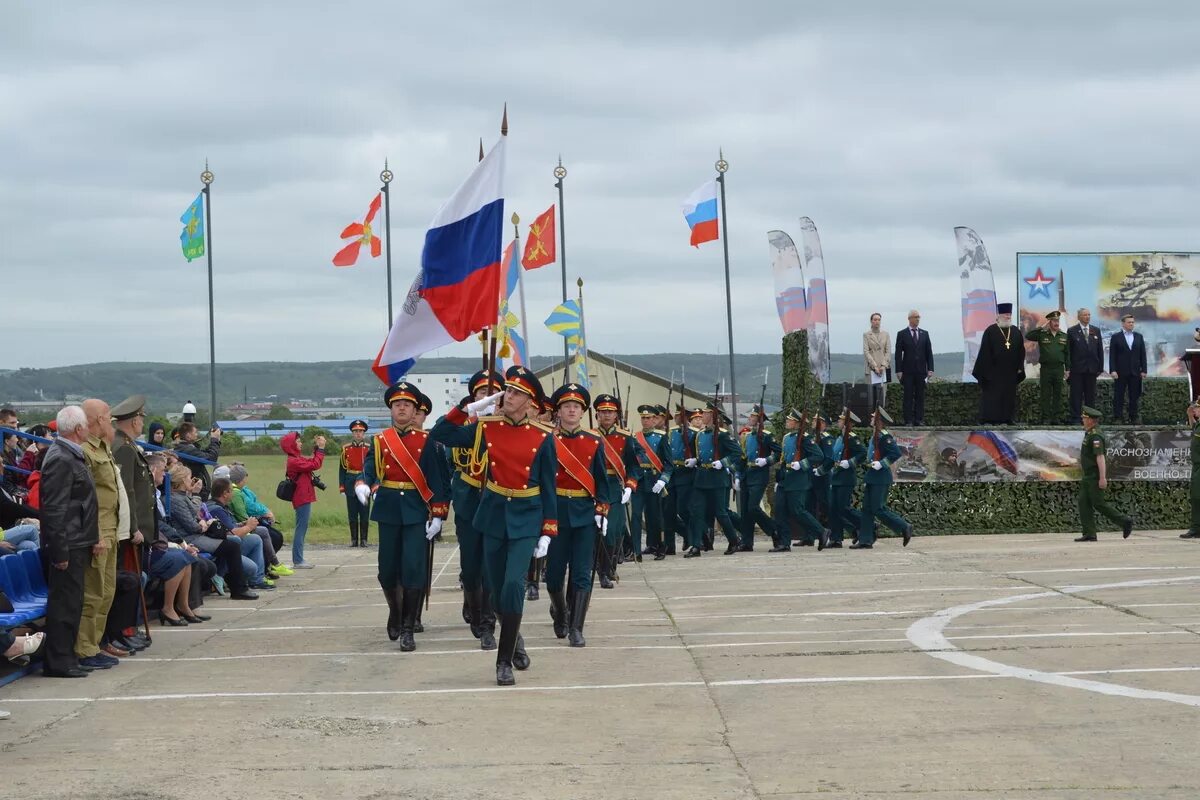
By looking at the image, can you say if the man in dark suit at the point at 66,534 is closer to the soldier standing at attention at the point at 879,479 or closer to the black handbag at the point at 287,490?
the black handbag at the point at 287,490

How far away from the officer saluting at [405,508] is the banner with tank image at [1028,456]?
12.2m

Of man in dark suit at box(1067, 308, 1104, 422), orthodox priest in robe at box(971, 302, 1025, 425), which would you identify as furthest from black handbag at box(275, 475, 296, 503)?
man in dark suit at box(1067, 308, 1104, 422)

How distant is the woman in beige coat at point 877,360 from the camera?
24500 mm

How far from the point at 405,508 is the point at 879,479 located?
33.4ft

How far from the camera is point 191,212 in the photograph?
102ft

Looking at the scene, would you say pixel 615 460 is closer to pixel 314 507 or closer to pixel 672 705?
pixel 672 705

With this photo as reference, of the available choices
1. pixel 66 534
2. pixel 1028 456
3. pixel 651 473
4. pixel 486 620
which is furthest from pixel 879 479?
pixel 66 534

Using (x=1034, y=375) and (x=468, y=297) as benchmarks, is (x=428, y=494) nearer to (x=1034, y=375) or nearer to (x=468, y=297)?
(x=468, y=297)

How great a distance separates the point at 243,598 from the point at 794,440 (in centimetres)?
807

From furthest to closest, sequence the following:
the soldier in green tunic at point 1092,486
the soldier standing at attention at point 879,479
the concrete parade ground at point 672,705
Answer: the soldier in green tunic at point 1092,486
the soldier standing at attention at point 879,479
the concrete parade ground at point 672,705

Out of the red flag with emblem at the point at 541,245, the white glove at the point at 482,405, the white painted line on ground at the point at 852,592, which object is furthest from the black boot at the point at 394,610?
the red flag with emblem at the point at 541,245

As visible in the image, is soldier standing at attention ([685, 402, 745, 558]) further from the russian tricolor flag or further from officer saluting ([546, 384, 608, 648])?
the russian tricolor flag

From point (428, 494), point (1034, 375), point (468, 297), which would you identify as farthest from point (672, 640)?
point (1034, 375)

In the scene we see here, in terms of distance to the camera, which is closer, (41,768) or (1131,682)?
(41,768)
